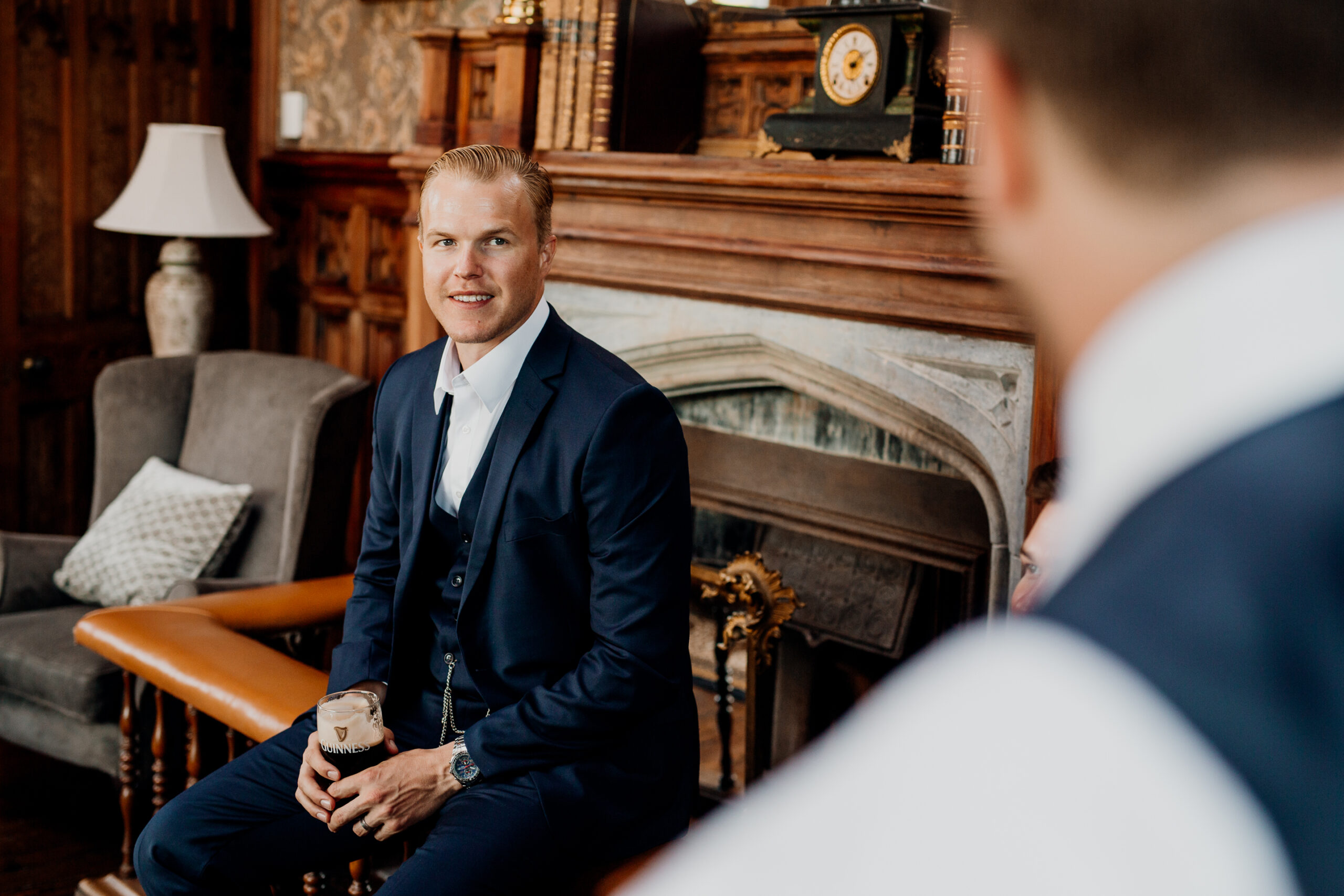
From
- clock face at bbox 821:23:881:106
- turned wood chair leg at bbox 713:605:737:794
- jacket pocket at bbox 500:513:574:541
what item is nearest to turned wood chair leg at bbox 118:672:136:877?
jacket pocket at bbox 500:513:574:541

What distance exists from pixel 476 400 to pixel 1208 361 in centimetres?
150

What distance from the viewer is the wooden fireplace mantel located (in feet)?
6.87

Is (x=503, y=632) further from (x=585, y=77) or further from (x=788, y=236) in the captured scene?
(x=585, y=77)

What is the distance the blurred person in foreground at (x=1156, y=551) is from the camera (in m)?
0.27

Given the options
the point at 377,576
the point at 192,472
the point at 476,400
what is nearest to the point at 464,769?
the point at 377,576

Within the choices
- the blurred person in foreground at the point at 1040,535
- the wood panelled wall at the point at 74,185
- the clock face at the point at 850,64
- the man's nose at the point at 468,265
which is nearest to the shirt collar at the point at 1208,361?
the blurred person in foreground at the point at 1040,535

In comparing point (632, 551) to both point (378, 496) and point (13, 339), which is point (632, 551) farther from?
point (13, 339)

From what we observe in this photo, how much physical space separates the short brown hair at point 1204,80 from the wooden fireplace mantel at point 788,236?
1751 millimetres

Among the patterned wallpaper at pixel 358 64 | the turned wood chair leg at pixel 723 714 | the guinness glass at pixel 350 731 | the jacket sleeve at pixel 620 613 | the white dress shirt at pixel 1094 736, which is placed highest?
the patterned wallpaper at pixel 358 64

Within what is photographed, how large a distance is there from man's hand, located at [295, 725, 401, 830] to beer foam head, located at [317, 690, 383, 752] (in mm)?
28

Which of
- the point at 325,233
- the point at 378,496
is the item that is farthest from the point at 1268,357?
the point at 325,233

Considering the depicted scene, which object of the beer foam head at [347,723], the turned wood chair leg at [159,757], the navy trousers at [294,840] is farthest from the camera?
the turned wood chair leg at [159,757]

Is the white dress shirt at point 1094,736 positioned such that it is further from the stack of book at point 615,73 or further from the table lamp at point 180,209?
the table lamp at point 180,209

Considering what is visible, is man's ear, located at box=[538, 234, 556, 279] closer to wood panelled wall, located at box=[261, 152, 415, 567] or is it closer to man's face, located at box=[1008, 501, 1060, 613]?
man's face, located at box=[1008, 501, 1060, 613]
